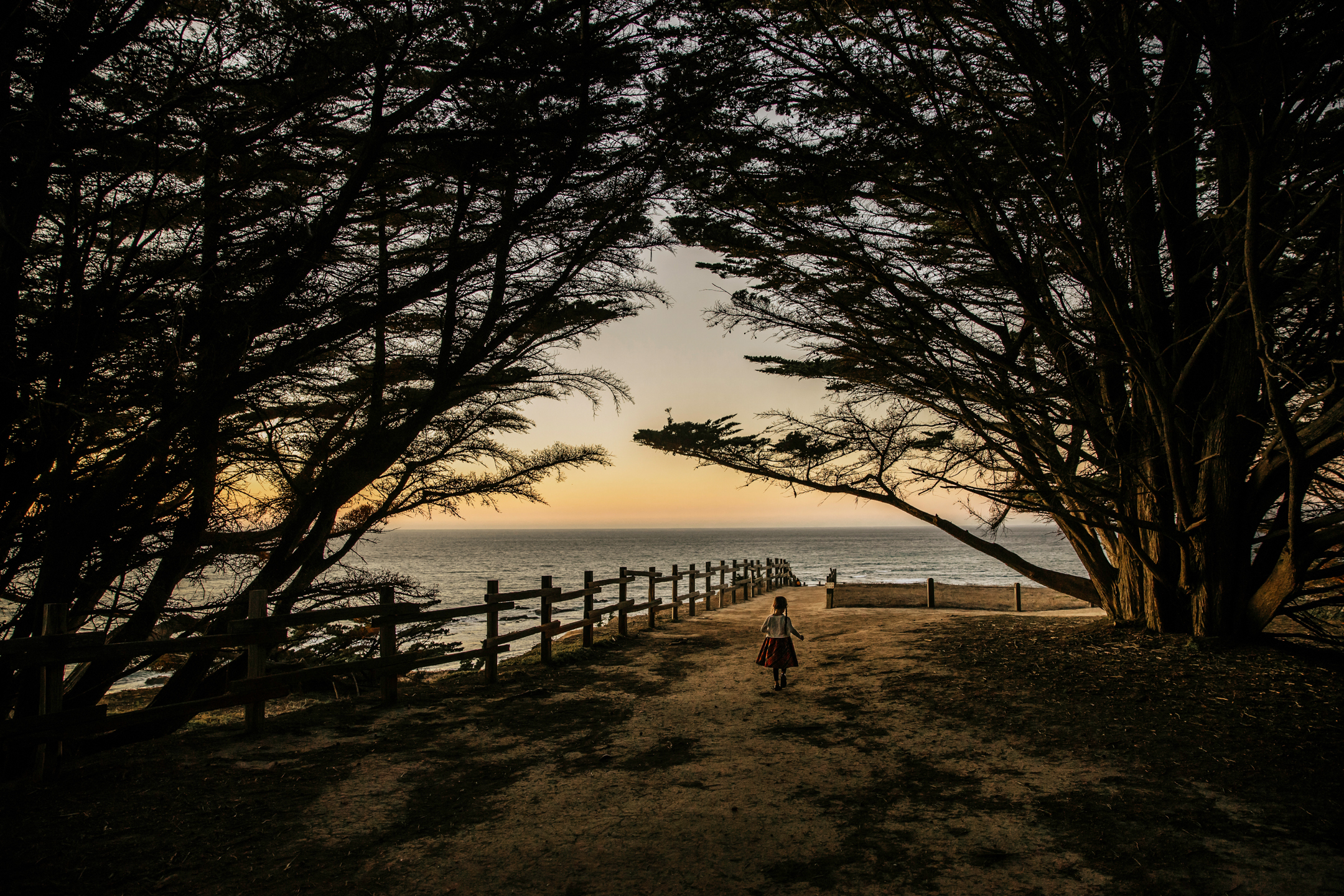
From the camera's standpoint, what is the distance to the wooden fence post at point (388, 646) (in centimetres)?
767

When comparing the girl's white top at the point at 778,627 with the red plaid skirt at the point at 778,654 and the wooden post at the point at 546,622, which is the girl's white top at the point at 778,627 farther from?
the wooden post at the point at 546,622

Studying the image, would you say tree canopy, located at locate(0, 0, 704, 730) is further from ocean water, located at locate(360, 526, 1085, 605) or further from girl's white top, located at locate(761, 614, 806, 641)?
ocean water, located at locate(360, 526, 1085, 605)

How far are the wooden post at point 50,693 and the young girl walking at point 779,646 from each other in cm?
650

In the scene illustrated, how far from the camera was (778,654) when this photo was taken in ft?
28.3

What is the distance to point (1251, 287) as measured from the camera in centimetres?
595

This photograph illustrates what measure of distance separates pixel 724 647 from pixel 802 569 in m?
73.6

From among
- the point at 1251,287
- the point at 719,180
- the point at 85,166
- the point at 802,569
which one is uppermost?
the point at 719,180

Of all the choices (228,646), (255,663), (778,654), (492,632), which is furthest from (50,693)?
(778,654)

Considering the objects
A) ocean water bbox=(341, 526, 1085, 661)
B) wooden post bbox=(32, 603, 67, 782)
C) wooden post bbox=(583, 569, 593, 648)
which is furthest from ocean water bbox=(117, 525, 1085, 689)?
wooden post bbox=(32, 603, 67, 782)

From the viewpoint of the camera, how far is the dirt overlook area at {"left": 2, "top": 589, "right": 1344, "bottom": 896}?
3.76 metres

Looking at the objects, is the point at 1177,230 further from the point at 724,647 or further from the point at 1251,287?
the point at 724,647

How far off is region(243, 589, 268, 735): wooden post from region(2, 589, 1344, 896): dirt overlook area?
0.52ft

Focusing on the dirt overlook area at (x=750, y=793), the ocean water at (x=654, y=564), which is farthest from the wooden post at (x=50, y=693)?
the ocean water at (x=654, y=564)

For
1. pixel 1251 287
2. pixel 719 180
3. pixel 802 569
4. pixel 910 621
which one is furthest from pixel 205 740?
pixel 802 569
